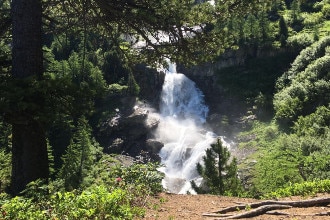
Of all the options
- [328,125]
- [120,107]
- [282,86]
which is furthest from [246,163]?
[120,107]

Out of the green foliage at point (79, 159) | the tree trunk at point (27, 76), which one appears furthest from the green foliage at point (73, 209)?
the green foliage at point (79, 159)

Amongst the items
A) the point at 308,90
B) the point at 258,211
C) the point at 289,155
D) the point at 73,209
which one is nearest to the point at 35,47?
the point at 73,209

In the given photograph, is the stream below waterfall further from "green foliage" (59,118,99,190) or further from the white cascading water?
"green foliage" (59,118,99,190)

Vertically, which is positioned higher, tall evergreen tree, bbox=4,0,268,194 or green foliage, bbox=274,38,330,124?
green foliage, bbox=274,38,330,124

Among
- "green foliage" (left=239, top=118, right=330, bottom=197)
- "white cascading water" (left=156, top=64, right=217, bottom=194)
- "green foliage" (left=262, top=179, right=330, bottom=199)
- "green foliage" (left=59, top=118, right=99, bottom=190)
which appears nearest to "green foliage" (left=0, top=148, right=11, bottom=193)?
"green foliage" (left=59, top=118, right=99, bottom=190)

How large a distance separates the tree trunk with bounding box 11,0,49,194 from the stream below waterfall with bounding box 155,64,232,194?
30.3m

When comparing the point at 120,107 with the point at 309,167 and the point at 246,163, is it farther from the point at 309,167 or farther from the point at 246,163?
the point at 309,167

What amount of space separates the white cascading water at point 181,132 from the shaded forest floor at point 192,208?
2795 cm

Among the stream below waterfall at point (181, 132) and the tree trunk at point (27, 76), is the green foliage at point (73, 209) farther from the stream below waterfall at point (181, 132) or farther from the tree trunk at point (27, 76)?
the stream below waterfall at point (181, 132)

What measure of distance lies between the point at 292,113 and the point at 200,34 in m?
35.9

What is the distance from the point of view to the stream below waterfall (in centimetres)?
4041

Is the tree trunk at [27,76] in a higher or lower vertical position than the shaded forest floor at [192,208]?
higher

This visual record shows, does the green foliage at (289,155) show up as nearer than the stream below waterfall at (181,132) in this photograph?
Yes

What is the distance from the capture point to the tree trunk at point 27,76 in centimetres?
692
